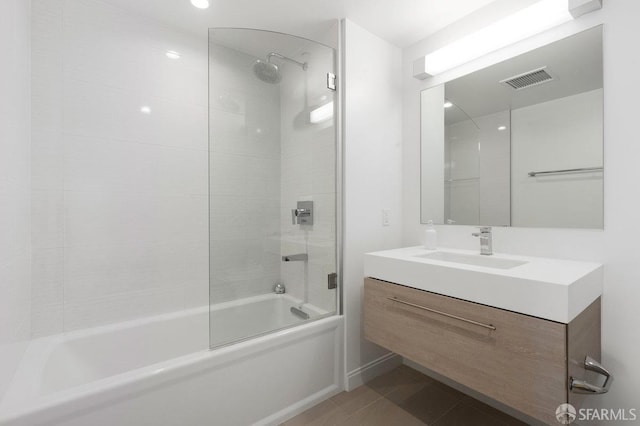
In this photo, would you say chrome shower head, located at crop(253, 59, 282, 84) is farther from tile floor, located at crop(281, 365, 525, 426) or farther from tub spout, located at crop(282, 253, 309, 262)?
tile floor, located at crop(281, 365, 525, 426)

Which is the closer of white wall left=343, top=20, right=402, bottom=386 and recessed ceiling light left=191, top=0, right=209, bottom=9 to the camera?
recessed ceiling light left=191, top=0, right=209, bottom=9

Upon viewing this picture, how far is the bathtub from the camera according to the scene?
1.04 meters

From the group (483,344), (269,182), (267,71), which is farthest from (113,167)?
(483,344)

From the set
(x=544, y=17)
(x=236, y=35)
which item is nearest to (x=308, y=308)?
(x=236, y=35)

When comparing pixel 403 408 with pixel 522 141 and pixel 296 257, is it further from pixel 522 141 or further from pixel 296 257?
pixel 522 141

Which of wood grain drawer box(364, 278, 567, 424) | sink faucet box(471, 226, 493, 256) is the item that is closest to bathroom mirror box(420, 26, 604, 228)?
sink faucet box(471, 226, 493, 256)

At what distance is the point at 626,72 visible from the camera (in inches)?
48.6

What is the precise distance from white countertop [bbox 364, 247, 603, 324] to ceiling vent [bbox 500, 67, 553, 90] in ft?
3.04

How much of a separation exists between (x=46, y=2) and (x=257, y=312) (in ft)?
6.62

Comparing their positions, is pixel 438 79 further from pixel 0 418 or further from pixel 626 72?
pixel 0 418

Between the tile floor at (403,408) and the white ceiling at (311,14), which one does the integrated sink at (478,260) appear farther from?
the white ceiling at (311,14)

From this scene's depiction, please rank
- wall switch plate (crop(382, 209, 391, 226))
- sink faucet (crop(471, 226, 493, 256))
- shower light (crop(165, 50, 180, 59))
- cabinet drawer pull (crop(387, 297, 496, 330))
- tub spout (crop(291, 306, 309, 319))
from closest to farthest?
cabinet drawer pull (crop(387, 297, 496, 330)) → sink faucet (crop(471, 226, 493, 256)) → tub spout (crop(291, 306, 309, 319)) → shower light (crop(165, 50, 180, 59)) → wall switch plate (crop(382, 209, 391, 226))

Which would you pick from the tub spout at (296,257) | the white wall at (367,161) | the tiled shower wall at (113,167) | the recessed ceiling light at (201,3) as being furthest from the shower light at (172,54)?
the tub spout at (296,257)

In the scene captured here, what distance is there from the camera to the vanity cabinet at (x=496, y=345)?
996 mm
